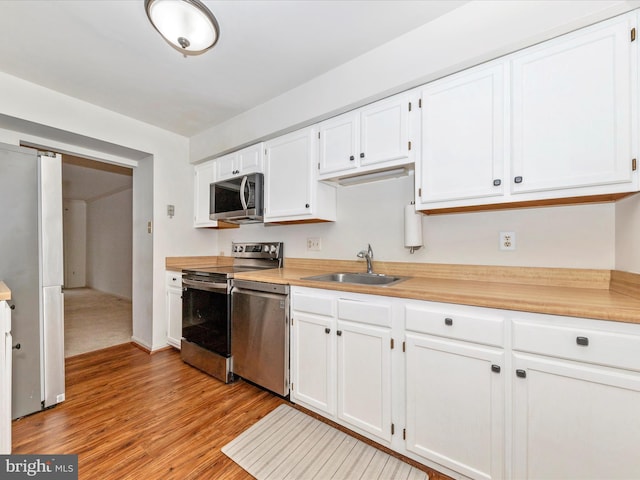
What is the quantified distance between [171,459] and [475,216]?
233 centimetres

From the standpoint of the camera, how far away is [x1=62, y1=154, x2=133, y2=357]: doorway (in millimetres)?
3627

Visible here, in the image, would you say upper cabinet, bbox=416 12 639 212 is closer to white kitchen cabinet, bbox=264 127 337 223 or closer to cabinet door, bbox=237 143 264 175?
white kitchen cabinet, bbox=264 127 337 223

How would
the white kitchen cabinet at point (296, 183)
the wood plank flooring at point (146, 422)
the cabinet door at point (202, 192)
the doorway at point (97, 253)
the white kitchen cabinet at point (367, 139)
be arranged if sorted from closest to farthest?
the wood plank flooring at point (146, 422) → the white kitchen cabinet at point (367, 139) → the white kitchen cabinet at point (296, 183) → the cabinet door at point (202, 192) → the doorway at point (97, 253)

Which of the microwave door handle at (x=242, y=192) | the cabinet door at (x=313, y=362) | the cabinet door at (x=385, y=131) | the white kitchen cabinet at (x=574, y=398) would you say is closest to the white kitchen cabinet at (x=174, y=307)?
the microwave door handle at (x=242, y=192)

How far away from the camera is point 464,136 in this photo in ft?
5.11

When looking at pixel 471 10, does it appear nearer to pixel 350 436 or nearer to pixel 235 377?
pixel 350 436

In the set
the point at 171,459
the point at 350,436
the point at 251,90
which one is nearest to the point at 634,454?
the point at 350,436

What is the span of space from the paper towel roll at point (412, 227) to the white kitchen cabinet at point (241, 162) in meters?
1.48

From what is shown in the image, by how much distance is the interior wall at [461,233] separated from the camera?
4.87 feet

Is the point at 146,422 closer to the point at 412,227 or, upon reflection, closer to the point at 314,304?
the point at 314,304

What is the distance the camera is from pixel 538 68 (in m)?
1.36

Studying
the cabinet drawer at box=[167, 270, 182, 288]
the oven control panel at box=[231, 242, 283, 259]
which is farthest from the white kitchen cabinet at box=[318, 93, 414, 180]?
the cabinet drawer at box=[167, 270, 182, 288]

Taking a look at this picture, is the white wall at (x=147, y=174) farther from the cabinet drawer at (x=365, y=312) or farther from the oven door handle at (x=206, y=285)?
the cabinet drawer at (x=365, y=312)

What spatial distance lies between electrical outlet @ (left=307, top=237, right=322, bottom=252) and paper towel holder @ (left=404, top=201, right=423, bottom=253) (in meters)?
0.90
